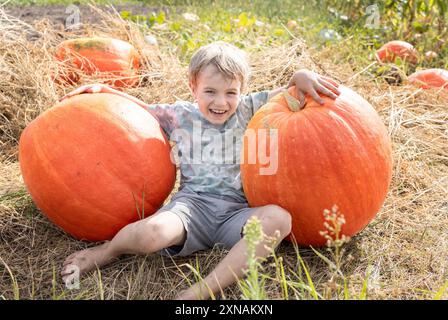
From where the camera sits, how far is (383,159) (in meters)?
2.57

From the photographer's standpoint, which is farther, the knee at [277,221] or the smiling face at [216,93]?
the smiling face at [216,93]

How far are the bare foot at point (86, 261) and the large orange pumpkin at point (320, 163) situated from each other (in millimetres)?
703

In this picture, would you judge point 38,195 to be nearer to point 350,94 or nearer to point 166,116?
point 166,116

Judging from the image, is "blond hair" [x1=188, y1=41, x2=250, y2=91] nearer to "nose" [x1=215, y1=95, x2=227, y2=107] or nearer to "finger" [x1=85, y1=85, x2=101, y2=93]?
"nose" [x1=215, y1=95, x2=227, y2=107]

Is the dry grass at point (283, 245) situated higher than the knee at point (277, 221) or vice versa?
the knee at point (277, 221)

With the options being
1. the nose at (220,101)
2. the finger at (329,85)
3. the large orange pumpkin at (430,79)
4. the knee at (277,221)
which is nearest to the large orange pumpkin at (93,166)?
the nose at (220,101)

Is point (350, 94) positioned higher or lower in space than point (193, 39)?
higher

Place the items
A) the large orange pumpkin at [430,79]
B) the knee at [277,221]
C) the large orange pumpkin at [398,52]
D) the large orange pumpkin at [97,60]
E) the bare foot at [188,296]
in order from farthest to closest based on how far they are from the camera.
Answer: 1. the large orange pumpkin at [398,52]
2. the large orange pumpkin at [430,79]
3. the large orange pumpkin at [97,60]
4. the knee at [277,221]
5. the bare foot at [188,296]

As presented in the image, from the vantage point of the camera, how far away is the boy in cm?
242

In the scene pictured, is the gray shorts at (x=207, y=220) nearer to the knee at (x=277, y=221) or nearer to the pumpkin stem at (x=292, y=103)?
the knee at (x=277, y=221)

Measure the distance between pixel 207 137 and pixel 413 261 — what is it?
114 cm

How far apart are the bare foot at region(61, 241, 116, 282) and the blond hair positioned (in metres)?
0.95

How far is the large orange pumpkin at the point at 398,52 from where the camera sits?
532 cm
